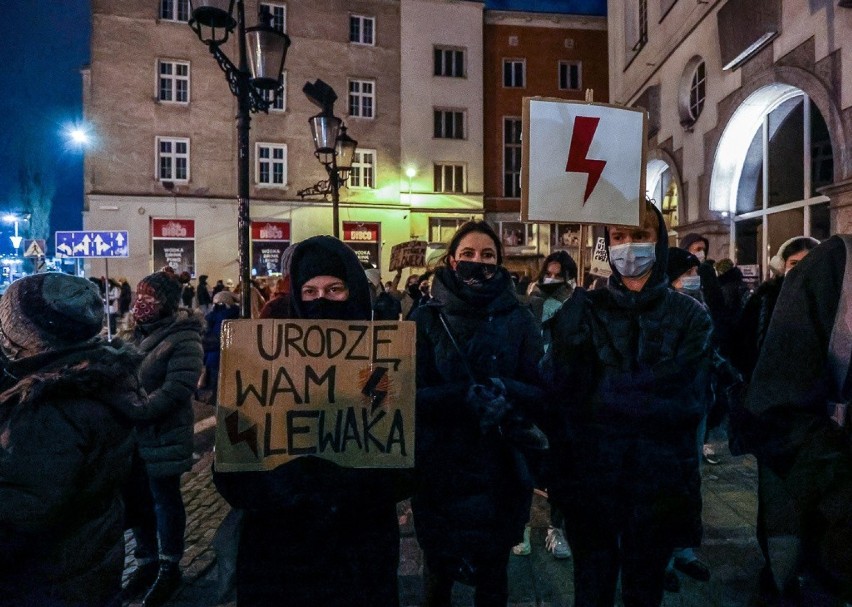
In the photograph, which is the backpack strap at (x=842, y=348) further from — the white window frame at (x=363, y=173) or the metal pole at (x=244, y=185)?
the white window frame at (x=363, y=173)

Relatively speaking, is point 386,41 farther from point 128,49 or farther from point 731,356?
point 731,356

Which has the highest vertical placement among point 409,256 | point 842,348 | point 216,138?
point 216,138

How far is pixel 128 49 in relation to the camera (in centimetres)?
2372

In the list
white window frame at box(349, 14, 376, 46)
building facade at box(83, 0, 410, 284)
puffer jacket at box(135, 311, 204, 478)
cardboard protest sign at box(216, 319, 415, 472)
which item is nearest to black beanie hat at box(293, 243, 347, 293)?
cardboard protest sign at box(216, 319, 415, 472)

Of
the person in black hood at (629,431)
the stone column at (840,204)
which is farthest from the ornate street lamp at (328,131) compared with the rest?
the stone column at (840,204)

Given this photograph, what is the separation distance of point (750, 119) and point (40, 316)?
42.6 feet

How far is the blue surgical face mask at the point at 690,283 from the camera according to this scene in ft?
14.6

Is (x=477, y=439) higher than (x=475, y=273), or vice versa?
(x=475, y=273)

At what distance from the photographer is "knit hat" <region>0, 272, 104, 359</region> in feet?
5.94

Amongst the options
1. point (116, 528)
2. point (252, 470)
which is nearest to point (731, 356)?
point (252, 470)

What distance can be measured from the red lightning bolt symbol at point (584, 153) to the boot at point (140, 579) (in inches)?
133

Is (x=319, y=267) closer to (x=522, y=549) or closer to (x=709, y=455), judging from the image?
(x=522, y=549)

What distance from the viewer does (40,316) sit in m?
1.81

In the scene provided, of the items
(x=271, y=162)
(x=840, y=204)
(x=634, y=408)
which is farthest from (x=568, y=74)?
(x=634, y=408)
